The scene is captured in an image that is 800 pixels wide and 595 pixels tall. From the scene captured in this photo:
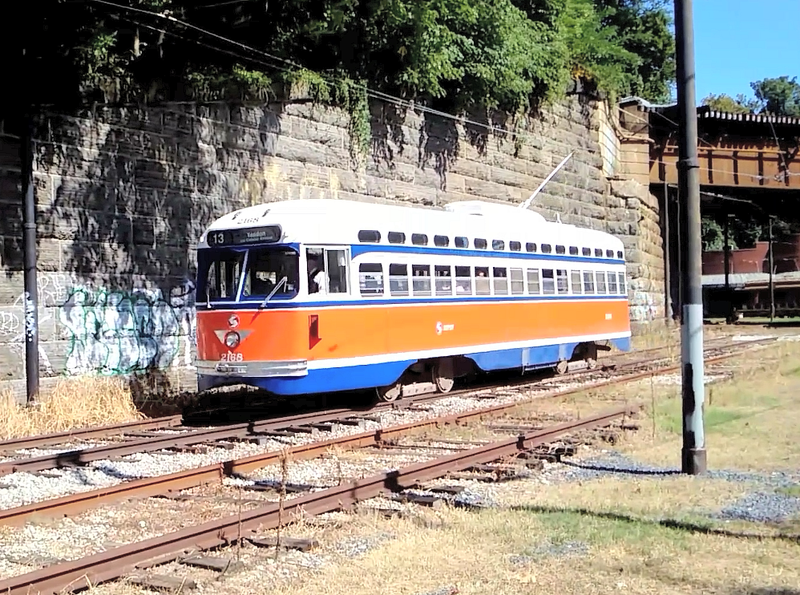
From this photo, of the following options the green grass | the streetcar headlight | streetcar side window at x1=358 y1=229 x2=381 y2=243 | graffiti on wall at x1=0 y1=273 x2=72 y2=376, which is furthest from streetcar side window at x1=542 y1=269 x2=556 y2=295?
graffiti on wall at x1=0 y1=273 x2=72 y2=376

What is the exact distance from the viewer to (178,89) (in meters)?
18.9

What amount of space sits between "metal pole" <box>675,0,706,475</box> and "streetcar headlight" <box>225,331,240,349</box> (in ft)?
22.7

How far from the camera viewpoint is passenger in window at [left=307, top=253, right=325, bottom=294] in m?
14.4

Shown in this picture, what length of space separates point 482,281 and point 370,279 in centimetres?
369

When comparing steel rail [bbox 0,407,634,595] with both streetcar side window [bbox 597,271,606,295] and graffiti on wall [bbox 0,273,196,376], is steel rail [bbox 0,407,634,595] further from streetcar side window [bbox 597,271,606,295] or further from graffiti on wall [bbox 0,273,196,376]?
streetcar side window [bbox 597,271,606,295]

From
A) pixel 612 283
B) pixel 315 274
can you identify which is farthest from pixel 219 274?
pixel 612 283

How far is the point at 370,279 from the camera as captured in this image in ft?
50.9

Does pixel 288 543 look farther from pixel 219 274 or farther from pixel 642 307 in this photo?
pixel 642 307

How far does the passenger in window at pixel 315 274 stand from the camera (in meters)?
14.4

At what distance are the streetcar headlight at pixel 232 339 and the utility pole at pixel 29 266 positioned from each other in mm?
3135

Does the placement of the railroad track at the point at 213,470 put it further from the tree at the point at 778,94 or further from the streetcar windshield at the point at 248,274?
the tree at the point at 778,94

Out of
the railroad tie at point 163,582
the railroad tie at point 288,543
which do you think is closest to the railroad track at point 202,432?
the railroad tie at point 288,543

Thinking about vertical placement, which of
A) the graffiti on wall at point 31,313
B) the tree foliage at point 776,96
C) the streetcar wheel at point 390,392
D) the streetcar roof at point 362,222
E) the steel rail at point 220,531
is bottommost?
the steel rail at point 220,531

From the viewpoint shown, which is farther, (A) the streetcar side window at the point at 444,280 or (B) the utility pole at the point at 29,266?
(A) the streetcar side window at the point at 444,280
